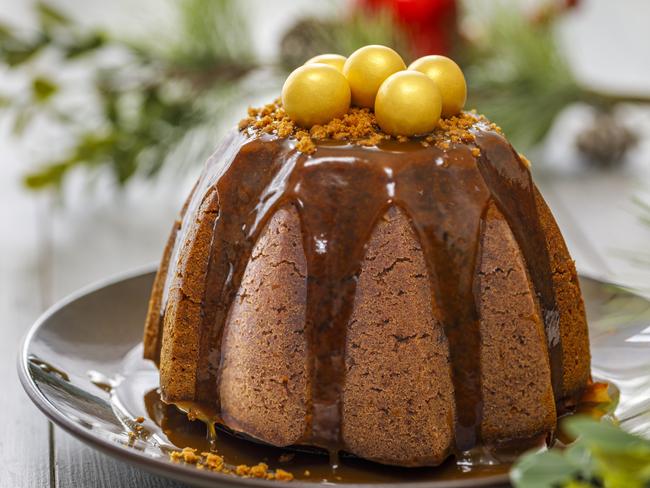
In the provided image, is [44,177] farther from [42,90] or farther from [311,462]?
[311,462]

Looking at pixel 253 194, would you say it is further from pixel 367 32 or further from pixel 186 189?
pixel 186 189

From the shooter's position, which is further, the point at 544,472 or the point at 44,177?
the point at 44,177

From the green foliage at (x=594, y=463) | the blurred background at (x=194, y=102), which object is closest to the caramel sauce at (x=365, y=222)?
the green foliage at (x=594, y=463)

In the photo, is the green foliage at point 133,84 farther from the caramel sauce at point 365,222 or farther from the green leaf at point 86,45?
the caramel sauce at point 365,222

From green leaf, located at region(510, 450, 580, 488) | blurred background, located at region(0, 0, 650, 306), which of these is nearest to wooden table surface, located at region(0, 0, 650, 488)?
blurred background, located at region(0, 0, 650, 306)

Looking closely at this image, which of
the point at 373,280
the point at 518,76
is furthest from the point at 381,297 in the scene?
the point at 518,76

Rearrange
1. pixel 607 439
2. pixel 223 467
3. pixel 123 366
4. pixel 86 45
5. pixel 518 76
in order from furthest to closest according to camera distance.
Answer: pixel 518 76
pixel 86 45
pixel 123 366
pixel 223 467
pixel 607 439

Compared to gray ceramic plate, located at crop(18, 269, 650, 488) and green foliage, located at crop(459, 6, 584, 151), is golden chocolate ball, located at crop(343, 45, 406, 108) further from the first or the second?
green foliage, located at crop(459, 6, 584, 151)
